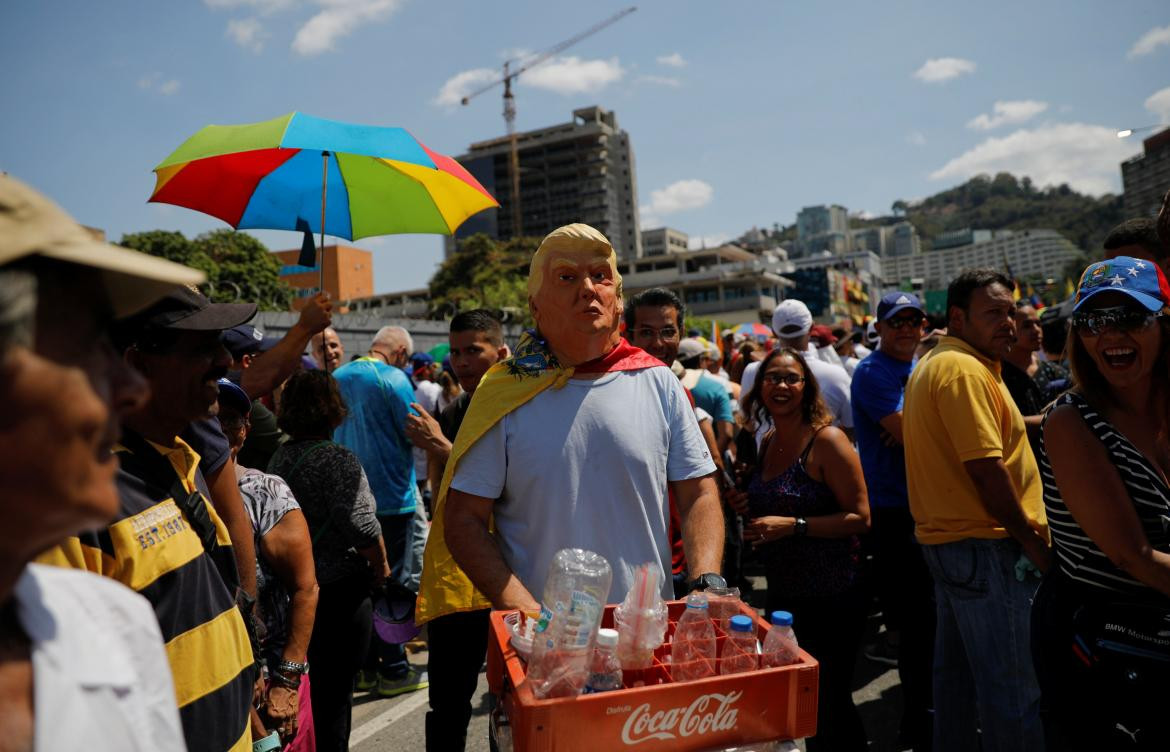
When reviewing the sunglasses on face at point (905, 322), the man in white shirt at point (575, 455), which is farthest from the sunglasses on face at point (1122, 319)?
the sunglasses on face at point (905, 322)

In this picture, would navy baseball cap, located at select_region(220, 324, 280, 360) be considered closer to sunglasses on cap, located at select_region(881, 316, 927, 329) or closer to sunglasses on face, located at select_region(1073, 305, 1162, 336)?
sunglasses on face, located at select_region(1073, 305, 1162, 336)

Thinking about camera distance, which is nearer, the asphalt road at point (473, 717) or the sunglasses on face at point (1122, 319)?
the sunglasses on face at point (1122, 319)

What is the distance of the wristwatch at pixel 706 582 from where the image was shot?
2.03m

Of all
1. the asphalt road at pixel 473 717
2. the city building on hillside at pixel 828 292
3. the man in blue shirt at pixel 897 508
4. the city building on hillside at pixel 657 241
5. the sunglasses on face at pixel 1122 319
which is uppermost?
the city building on hillside at pixel 657 241

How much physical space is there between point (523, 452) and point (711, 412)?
317 centimetres

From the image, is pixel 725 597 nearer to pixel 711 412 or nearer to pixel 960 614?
pixel 960 614

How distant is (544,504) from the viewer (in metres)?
2.25

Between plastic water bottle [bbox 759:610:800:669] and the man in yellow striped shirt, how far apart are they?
3.94ft

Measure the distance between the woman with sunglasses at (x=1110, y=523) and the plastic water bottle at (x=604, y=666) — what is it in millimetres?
1463

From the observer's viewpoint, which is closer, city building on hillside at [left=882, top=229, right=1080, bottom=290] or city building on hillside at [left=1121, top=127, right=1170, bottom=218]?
city building on hillside at [left=1121, top=127, right=1170, bottom=218]

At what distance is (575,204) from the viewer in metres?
119

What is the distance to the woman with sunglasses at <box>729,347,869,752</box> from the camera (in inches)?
123

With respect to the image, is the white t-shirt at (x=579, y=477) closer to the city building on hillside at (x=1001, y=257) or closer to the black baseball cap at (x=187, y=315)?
the black baseball cap at (x=187, y=315)

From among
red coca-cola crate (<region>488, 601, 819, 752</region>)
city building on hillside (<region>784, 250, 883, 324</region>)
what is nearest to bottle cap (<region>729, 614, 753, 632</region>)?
red coca-cola crate (<region>488, 601, 819, 752</region>)
